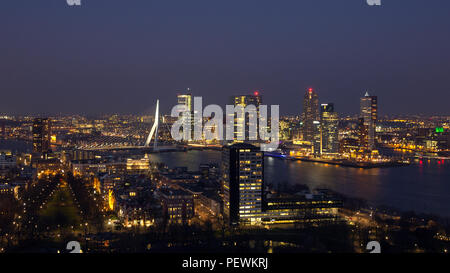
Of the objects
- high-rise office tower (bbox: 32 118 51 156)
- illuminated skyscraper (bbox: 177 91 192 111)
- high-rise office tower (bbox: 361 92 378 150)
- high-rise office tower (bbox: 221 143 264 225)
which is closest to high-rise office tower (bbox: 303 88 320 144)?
high-rise office tower (bbox: 361 92 378 150)

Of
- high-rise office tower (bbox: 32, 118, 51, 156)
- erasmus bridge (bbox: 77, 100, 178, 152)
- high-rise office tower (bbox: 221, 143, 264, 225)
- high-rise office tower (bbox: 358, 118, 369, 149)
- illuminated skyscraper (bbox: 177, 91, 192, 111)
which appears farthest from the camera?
illuminated skyscraper (bbox: 177, 91, 192, 111)

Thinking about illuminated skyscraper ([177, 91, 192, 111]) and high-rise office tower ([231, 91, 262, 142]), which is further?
illuminated skyscraper ([177, 91, 192, 111])

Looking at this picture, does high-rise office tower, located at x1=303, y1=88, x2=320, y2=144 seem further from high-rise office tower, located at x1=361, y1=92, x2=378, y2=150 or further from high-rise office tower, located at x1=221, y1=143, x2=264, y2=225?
high-rise office tower, located at x1=221, y1=143, x2=264, y2=225

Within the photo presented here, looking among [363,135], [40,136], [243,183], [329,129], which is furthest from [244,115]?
[243,183]

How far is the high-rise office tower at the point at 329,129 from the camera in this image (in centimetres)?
1583

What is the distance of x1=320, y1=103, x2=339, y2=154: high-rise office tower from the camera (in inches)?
623

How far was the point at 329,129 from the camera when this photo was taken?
16719mm

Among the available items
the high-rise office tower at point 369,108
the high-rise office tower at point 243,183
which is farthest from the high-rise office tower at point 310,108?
the high-rise office tower at point 243,183

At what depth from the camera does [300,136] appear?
67.6 ft

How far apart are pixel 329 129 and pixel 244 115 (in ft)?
11.7

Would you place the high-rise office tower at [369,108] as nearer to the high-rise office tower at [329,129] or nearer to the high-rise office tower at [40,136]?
the high-rise office tower at [329,129]

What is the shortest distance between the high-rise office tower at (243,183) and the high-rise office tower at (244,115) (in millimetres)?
10038

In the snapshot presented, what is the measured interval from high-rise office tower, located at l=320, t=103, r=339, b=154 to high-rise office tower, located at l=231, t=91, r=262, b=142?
8.51ft

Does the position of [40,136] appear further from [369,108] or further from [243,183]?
[369,108]
